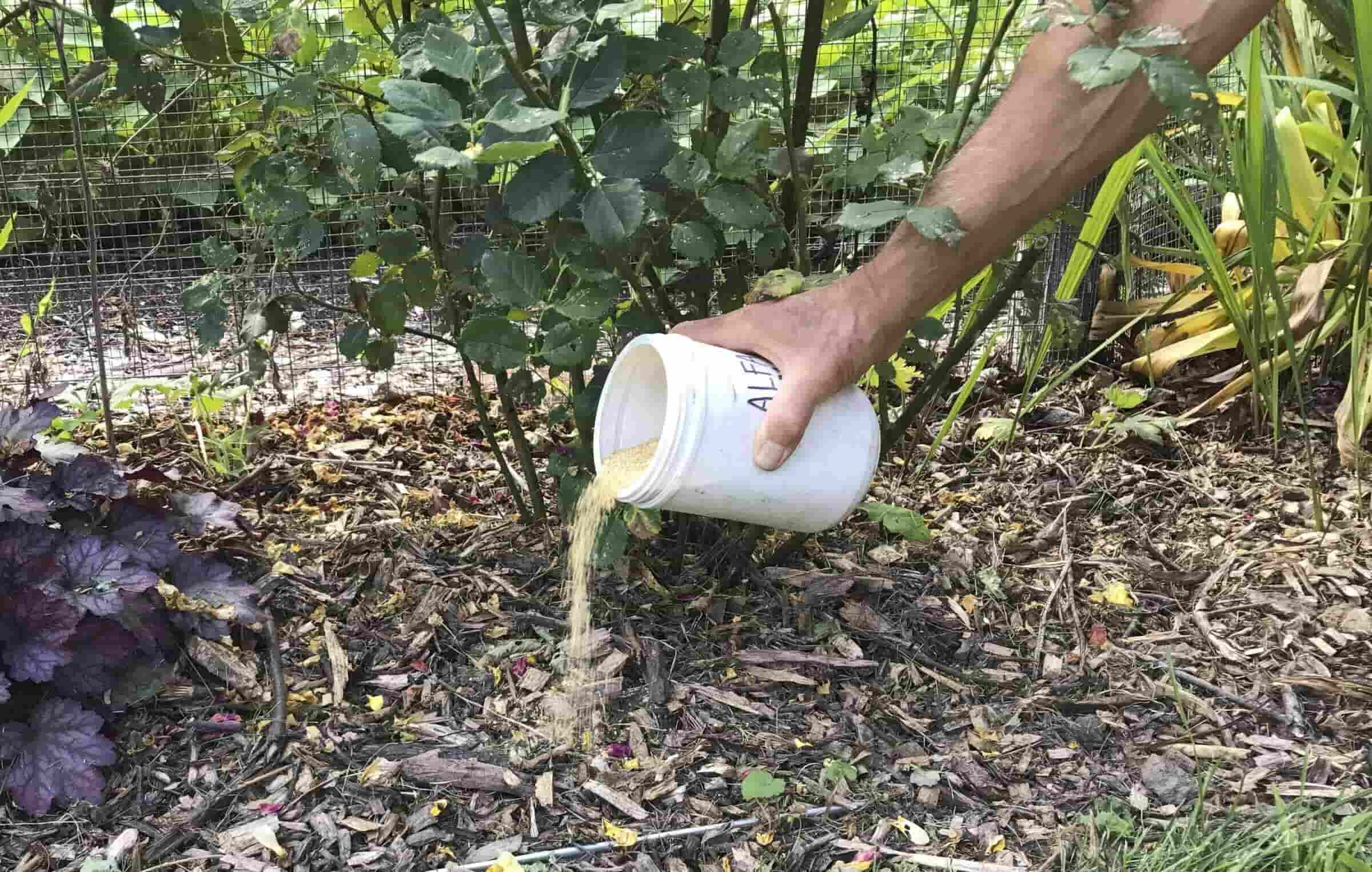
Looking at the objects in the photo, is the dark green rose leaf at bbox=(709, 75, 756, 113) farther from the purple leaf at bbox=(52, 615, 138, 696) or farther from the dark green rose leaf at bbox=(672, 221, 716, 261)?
the purple leaf at bbox=(52, 615, 138, 696)

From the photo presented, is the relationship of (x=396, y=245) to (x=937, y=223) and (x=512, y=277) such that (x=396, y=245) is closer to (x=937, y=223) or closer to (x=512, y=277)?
(x=512, y=277)

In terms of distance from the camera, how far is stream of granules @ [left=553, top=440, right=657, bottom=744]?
175cm

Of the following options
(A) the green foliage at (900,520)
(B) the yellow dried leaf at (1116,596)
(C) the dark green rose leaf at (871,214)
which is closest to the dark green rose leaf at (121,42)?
(C) the dark green rose leaf at (871,214)

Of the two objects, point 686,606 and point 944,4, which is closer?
point 686,606

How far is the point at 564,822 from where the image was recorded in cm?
163

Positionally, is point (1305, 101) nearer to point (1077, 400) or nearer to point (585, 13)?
point (1077, 400)

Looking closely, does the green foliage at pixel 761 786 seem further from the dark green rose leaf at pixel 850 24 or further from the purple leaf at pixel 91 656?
the dark green rose leaf at pixel 850 24

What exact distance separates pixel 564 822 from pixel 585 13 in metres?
1.05

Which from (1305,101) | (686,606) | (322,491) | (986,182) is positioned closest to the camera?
(986,182)

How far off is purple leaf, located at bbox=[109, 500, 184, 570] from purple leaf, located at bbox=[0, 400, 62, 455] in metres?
0.16

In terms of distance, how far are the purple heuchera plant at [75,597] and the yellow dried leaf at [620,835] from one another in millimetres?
620

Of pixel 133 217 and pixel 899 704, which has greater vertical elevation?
pixel 133 217

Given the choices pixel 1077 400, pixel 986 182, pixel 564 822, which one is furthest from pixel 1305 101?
pixel 564 822

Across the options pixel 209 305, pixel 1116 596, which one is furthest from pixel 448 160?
pixel 1116 596
